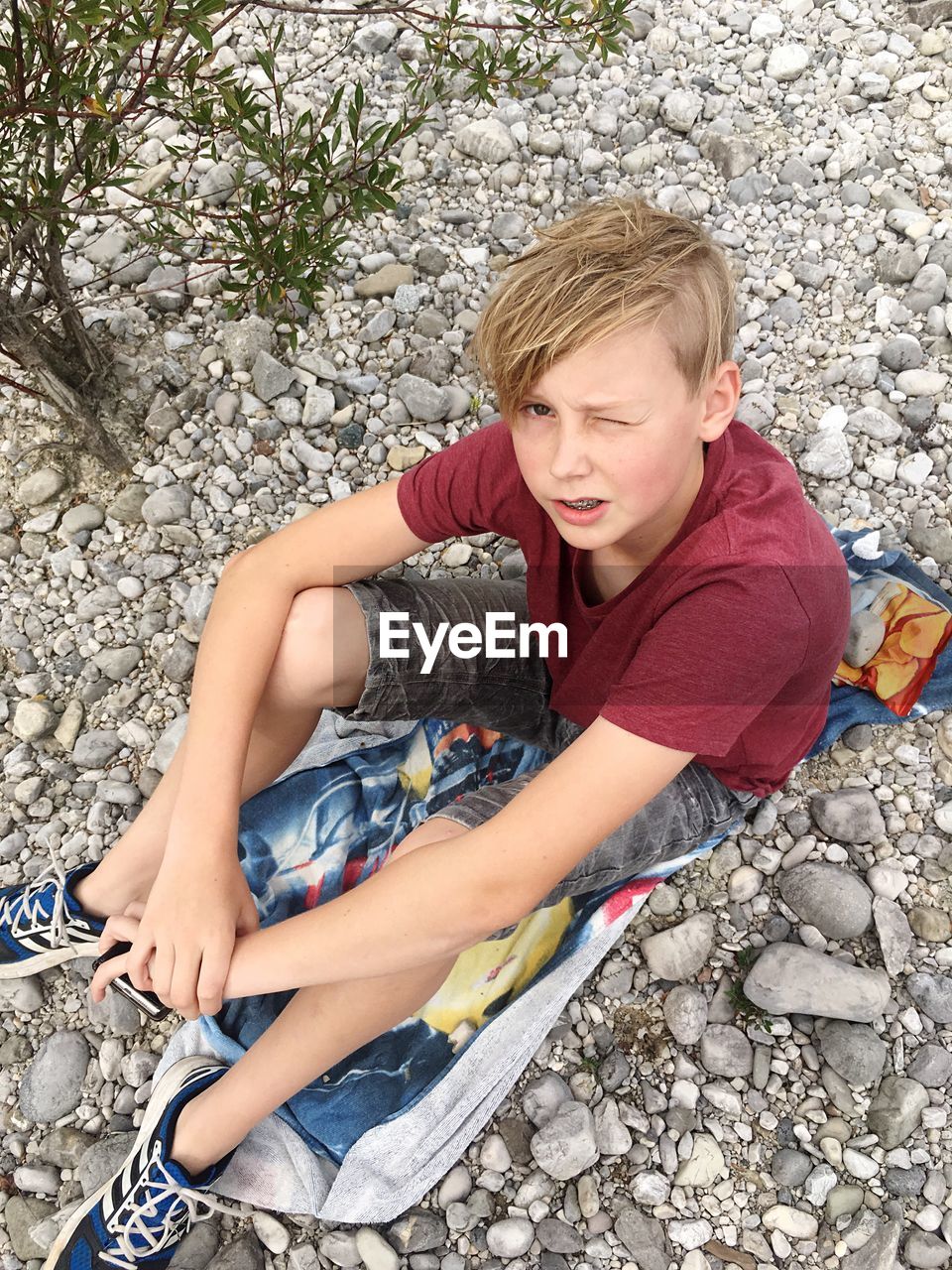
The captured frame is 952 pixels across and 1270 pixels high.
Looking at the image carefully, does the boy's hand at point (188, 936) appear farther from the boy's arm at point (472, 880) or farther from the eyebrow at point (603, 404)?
the eyebrow at point (603, 404)

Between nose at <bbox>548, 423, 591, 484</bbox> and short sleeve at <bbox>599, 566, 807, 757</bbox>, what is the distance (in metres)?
0.27

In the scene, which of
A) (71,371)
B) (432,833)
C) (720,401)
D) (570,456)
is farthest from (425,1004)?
(71,371)

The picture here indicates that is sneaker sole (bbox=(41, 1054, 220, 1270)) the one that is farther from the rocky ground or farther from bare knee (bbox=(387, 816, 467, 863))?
bare knee (bbox=(387, 816, 467, 863))

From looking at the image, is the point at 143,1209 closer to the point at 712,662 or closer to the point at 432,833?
the point at 432,833

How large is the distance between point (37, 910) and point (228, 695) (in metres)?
0.78

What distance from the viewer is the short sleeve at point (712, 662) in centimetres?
157

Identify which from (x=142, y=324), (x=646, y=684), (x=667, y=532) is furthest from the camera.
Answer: (x=142, y=324)

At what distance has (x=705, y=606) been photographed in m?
1.59

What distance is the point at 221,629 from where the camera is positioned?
196 cm

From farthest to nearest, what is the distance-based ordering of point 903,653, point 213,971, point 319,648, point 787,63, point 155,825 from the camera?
point 787,63, point 903,653, point 155,825, point 319,648, point 213,971

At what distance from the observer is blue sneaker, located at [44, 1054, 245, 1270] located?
1921mm

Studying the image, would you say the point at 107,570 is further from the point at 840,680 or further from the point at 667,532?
the point at 840,680

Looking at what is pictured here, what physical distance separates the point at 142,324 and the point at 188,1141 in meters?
2.26

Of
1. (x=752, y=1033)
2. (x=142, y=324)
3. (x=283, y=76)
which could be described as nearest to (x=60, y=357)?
(x=142, y=324)
